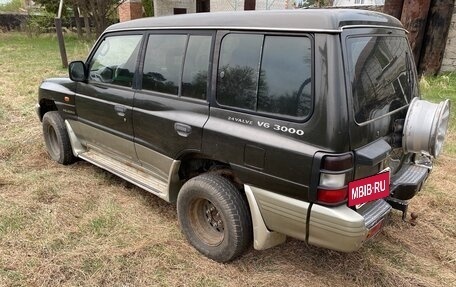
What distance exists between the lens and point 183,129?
2.80 metres

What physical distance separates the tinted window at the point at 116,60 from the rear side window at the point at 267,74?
1105mm

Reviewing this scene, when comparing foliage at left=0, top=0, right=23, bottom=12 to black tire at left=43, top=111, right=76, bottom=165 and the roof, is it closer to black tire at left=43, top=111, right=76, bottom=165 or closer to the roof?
black tire at left=43, top=111, right=76, bottom=165

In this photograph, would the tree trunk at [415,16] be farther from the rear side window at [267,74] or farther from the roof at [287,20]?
the rear side window at [267,74]

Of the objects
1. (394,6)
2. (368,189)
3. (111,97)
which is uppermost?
(394,6)

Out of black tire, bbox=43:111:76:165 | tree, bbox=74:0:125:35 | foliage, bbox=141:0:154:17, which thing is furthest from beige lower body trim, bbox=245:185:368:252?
foliage, bbox=141:0:154:17

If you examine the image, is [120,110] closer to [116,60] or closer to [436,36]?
[116,60]

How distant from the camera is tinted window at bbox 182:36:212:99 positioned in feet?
8.94

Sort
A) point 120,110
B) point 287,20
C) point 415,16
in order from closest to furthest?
point 287,20
point 120,110
point 415,16

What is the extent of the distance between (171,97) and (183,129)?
12.6 inches

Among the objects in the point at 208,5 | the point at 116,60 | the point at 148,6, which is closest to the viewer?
the point at 116,60

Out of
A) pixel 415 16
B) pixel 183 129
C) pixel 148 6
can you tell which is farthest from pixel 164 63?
pixel 148 6

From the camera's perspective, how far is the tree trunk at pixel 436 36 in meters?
7.76

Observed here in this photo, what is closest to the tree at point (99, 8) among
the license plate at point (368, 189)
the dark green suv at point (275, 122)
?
the dark green suv at point (275, 122)

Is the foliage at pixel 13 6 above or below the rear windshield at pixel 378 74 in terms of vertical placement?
above
